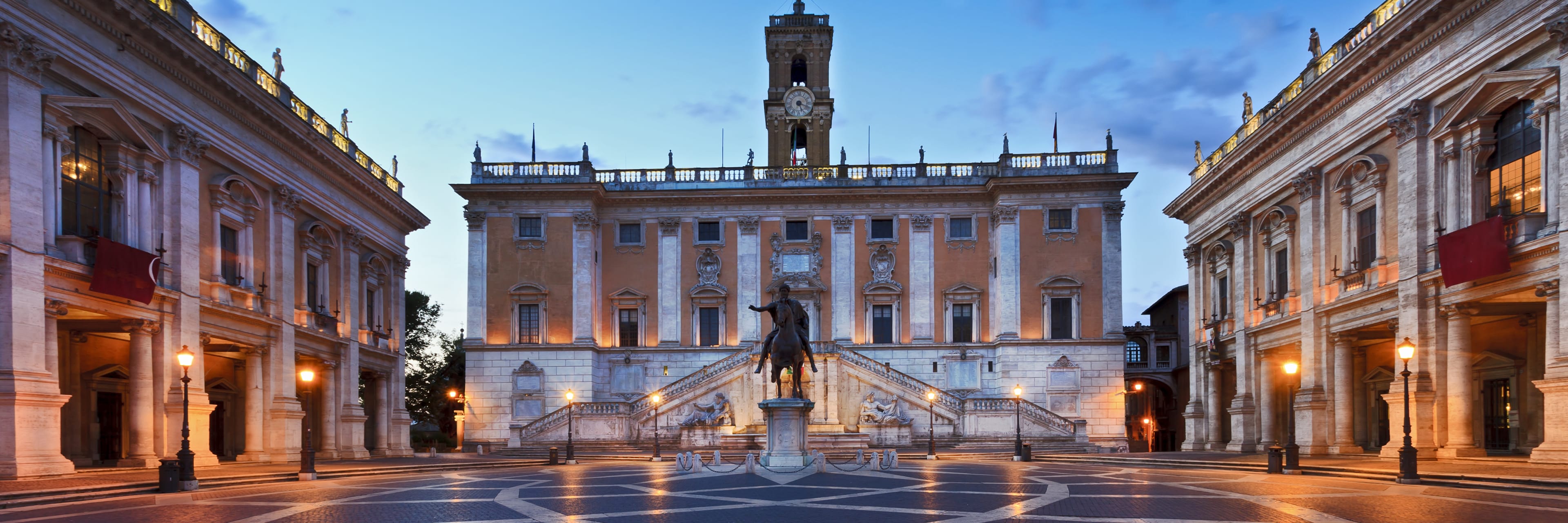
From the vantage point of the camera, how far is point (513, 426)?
5162 cm

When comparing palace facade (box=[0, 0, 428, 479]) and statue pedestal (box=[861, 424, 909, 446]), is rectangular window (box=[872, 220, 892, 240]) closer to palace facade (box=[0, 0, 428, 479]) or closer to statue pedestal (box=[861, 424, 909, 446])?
statue pedestal (box=[861, 424, 909, 446])

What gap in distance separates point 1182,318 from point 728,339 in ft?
132

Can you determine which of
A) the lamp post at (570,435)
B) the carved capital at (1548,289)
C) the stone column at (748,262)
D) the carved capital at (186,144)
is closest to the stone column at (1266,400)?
the carved capital at (1548,289)

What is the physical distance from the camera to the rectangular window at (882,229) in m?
58.3

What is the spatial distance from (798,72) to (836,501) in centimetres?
5221

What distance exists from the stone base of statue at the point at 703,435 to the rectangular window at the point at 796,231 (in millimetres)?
12734

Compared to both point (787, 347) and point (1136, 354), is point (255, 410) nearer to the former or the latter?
point (787, 347)

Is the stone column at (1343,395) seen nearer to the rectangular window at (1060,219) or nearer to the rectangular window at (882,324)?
the rectangular window at (1060,219)

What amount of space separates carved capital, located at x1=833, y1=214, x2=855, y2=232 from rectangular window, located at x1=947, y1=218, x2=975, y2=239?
4702mm

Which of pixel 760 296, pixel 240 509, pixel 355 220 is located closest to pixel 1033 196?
pixel 760 296

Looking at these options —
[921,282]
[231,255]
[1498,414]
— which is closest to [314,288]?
[231,255]

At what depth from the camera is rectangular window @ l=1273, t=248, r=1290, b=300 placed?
39.3m

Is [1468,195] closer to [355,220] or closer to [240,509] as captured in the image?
[240,509]

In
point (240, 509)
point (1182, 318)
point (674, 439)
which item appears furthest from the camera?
point (1182, 318)
